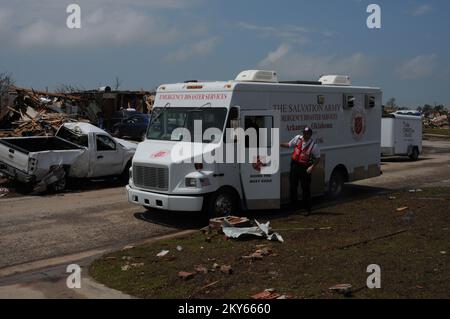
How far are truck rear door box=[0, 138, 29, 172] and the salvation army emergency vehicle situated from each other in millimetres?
5009

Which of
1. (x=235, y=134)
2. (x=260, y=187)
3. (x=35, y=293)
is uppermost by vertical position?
(x=235, y=134)

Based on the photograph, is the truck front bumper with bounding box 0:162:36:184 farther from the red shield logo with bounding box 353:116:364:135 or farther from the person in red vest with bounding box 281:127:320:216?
the red shield logo with bounding box 353:116:364:135

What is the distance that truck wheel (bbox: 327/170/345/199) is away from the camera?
45.1 feet

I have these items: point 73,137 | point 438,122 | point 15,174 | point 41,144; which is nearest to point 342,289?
point 15,174

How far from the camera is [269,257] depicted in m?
8.33

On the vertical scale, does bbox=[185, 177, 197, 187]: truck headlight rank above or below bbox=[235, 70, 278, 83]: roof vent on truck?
below

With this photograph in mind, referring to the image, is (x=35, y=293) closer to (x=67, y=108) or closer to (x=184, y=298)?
(x=184, y=298)

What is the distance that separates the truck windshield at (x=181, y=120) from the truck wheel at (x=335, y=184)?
401cm

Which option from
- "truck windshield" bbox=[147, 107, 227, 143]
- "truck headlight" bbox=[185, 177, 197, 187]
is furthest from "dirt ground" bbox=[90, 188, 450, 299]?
"truck windshield" bbox=[147, 107, 227, 143]

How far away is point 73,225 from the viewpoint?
441 inches

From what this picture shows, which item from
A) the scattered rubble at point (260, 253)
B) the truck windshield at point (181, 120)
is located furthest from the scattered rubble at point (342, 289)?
the truck windshield at point (181, 120)

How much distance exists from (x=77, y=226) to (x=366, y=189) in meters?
8.63

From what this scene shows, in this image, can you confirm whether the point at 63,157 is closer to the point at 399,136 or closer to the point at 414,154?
the point at 399,136
